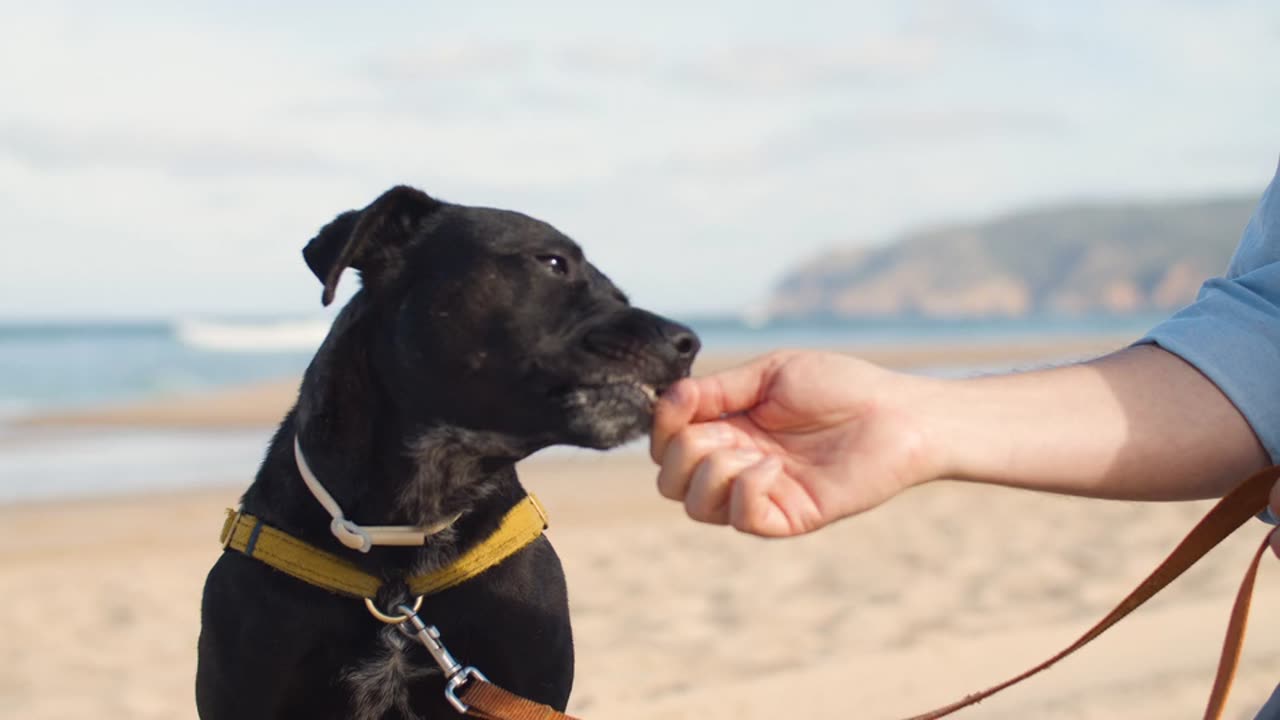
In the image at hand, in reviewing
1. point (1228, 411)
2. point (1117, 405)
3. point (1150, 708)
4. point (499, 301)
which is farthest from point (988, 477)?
point (1150, 708)

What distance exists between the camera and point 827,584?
650 centimetres

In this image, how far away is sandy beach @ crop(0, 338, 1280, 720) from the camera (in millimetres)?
4684

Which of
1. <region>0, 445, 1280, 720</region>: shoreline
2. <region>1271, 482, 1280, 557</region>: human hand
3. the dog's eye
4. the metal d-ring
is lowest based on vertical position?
<region>0, 445, 1280, 720</region>: shoreline

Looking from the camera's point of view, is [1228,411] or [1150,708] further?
[1150,708]

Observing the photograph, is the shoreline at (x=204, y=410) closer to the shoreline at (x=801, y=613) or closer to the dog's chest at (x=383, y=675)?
the shoreline at (x=801, y=613)

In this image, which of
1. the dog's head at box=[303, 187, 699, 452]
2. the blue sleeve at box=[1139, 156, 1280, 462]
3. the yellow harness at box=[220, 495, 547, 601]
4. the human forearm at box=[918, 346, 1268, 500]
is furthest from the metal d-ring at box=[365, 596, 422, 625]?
the blue sleeve at box=[1139, 156, 1280, 462]

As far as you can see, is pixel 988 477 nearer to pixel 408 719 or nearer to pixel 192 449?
pixel 408 719

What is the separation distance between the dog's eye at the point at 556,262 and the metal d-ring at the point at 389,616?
838 millimetres

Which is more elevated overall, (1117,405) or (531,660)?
(1117,405)

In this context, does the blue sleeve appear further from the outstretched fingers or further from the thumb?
the thumb

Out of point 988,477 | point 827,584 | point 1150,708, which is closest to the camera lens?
point 988,477

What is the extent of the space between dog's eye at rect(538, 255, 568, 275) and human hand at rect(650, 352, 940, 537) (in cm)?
94

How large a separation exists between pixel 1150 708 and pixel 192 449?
1188cm

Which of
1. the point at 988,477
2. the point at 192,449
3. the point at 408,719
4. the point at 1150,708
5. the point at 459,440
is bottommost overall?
the point at 192,449
